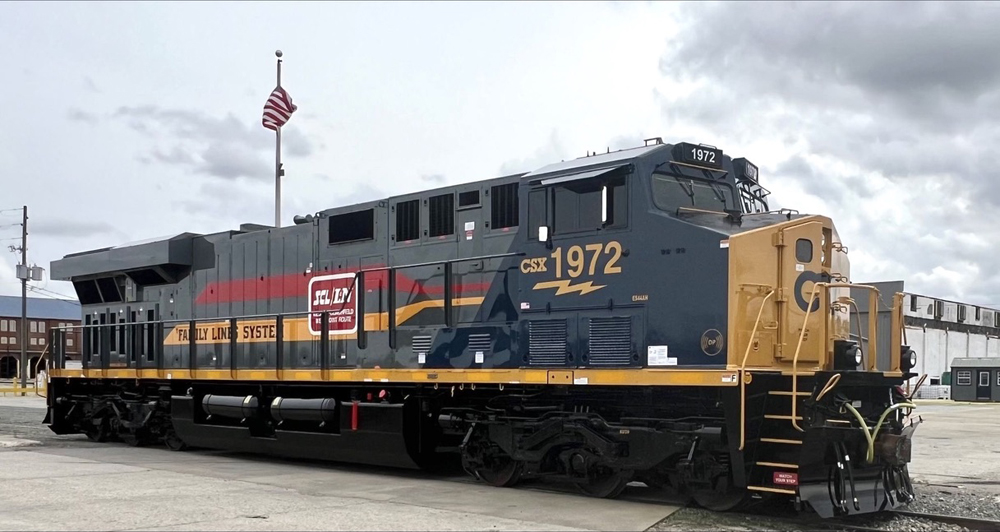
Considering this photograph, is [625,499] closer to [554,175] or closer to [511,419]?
[511,419]

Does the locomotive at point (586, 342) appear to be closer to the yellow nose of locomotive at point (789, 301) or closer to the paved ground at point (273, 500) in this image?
the yellow nose of locomotive at point (789, 301)

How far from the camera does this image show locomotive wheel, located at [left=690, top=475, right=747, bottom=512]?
384 inches

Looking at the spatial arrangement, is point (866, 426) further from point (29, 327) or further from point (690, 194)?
point (29, 327)

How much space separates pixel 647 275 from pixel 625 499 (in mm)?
2638

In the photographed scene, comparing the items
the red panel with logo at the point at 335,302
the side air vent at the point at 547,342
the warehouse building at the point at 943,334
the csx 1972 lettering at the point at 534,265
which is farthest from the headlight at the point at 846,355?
the warehouse building at the point at 943,334

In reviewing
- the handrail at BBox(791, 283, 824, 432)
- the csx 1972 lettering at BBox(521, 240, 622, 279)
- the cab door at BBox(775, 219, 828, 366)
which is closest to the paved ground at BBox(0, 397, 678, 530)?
the handrail at BBox(791, 283, 824, 432)

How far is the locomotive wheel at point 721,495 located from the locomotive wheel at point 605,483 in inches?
34.0

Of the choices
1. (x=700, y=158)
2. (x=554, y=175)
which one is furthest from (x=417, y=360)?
(x=700, y=158)

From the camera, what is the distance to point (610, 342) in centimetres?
1057

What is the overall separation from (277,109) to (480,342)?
1434cm

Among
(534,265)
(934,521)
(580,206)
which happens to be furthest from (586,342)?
(934,521)

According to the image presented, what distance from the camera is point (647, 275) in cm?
1030

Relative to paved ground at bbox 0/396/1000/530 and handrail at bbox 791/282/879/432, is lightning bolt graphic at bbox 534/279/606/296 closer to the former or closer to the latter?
handrail at bbox 791/282/879/432

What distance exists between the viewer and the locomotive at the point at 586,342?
378 inches
